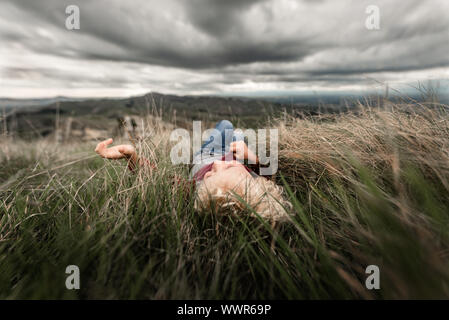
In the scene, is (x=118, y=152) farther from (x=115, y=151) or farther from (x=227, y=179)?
(x=227, y=179)

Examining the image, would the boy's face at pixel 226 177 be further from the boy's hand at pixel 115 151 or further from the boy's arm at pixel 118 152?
the boy's hand at pixel 115 151

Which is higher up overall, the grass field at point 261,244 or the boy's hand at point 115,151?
the boy's hand at point 115,151

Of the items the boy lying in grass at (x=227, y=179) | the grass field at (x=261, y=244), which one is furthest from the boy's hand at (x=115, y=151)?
the grass field at (x=261, y=244)

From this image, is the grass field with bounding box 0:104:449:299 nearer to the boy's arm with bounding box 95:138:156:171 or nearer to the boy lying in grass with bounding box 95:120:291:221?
the boy lying in grass with bounding box 95:120:291:221

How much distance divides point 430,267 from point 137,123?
9.32ft

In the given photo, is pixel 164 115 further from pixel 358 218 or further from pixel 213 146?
pixel 358 218

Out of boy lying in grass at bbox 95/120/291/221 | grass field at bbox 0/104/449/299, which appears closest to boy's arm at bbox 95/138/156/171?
boy lying in grass at bbox 95/120/291/221

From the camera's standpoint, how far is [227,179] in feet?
4.59

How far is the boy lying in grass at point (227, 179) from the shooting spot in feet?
4.06

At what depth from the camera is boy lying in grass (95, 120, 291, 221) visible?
48.7 inches

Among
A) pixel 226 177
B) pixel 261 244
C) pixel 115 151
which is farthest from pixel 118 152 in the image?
pixel 261 244

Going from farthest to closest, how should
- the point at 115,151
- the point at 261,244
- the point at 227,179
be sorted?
1. the point at 115,151
2. the point at 227,179
3. the point at 261,244

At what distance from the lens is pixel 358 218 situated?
116 centimetres
